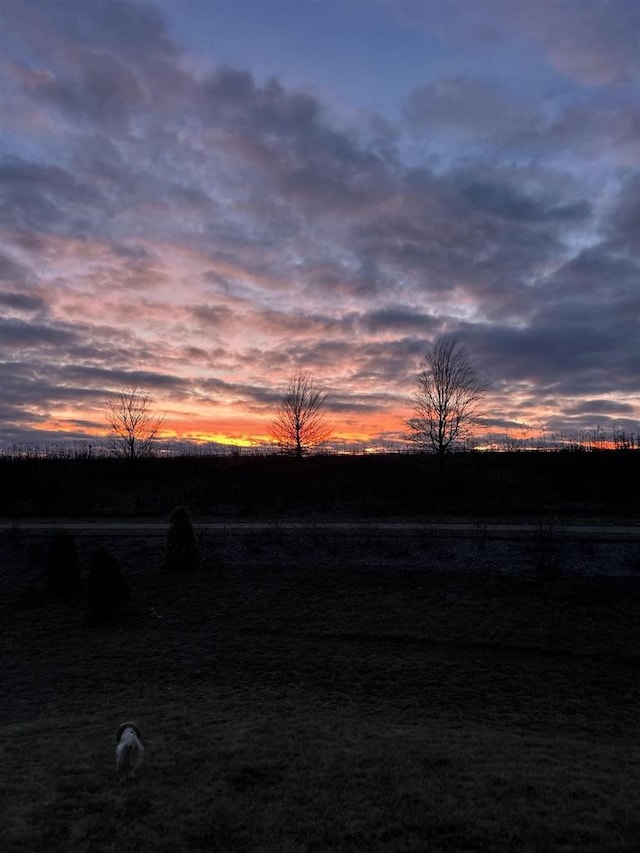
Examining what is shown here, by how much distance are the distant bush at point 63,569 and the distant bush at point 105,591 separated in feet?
7.52

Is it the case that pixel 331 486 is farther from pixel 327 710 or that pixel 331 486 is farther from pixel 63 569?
pixel 327 710

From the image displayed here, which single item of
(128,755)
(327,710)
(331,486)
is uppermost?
(331,486)

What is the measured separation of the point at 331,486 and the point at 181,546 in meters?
18.2

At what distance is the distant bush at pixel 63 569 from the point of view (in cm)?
1661

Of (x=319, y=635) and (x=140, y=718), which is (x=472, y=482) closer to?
(x=319, y=635)

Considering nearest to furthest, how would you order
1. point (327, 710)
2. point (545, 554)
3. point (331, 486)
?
1. point (327, 710)
2. point (545, 554)
3. point (331, 486)

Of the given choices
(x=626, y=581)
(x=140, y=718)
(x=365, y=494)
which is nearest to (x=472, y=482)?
(x=365, y=494)

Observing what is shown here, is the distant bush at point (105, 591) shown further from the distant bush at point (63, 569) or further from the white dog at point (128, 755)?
the white dog at point (128, 755)

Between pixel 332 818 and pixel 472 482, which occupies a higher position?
pixel 472 482

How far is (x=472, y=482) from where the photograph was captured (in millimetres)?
32688

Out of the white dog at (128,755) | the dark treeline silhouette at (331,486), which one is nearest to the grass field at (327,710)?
the white dog at (128,755)

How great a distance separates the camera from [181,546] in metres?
17.7

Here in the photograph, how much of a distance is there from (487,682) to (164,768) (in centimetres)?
592

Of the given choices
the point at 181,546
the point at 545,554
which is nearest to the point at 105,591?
the point at 181,546
